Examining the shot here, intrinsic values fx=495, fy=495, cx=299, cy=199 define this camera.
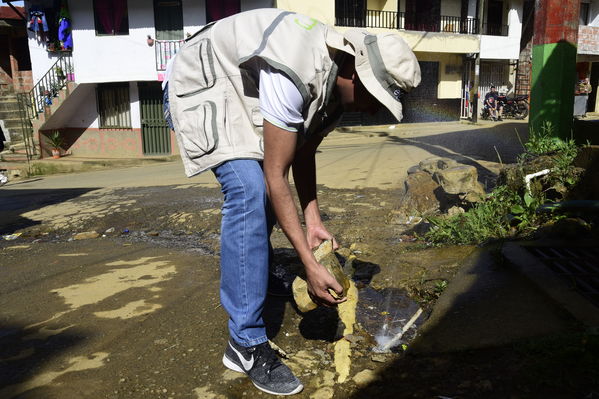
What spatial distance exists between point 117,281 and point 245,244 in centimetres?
160

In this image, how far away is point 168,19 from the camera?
48.2ft

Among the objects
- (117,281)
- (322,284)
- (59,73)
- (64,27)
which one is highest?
(64,27)

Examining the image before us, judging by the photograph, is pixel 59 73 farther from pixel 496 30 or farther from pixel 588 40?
pixel 588 40

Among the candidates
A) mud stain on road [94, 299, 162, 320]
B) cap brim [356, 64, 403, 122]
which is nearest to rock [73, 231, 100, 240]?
mud stain on road [94, 299, 162, 320]

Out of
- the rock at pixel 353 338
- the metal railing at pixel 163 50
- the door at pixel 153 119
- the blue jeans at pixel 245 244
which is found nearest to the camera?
the blue jeans at pixel 245 244

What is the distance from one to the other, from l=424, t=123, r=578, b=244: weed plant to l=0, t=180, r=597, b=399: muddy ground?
0.79 feet

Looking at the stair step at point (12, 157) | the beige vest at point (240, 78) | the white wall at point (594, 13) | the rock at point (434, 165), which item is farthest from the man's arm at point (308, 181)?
the white wall at point (594, 13)

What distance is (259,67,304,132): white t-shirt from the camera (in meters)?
1.65

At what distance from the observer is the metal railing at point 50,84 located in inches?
579

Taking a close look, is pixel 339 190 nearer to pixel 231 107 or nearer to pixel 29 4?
pixel 231 107

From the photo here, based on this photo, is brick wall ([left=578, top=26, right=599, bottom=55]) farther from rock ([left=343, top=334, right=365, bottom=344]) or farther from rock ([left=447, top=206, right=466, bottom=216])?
rock ([left=343, top=334, right=365, bottom=344])

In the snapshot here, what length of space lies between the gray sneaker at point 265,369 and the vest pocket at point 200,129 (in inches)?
30.5

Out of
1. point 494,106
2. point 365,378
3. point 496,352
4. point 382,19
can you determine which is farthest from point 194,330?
point 494,106

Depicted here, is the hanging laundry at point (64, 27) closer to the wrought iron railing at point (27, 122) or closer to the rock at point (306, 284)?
the wrought iron railing at point (27, 122)
